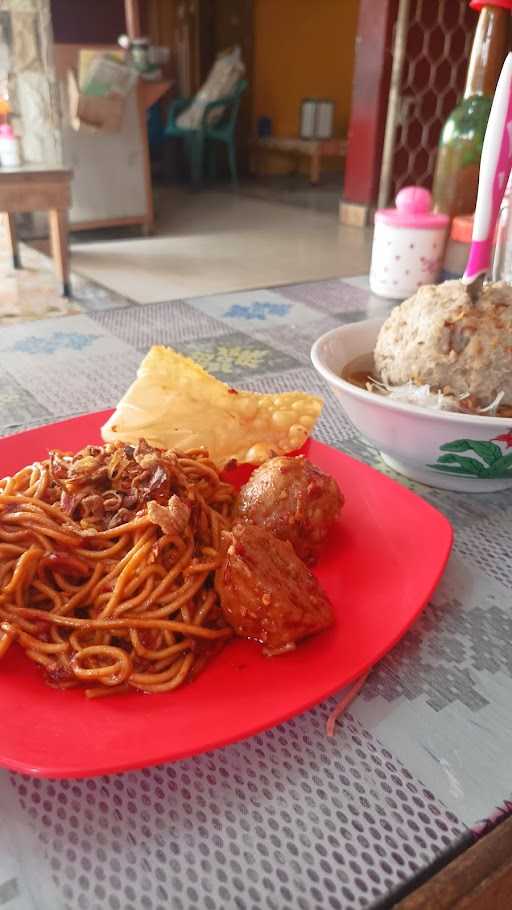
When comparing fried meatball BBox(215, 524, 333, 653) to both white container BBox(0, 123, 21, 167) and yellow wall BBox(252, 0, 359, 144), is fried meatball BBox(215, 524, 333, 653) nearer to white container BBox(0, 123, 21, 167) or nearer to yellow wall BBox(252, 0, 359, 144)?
white container BBox(0, 123, 21, 167)

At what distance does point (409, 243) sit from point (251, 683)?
1296mm

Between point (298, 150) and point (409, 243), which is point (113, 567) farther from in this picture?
point (298, 150)

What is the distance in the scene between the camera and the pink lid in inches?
59.8

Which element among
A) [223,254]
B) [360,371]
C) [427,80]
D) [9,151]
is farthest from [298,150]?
[360,371]

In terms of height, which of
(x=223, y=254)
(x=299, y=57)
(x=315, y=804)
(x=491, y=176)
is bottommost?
(x=223, y=254)

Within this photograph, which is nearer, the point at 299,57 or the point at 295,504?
the point at 295,504

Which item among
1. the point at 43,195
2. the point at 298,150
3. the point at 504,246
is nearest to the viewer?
the point at 504,246

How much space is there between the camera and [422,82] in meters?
3.03

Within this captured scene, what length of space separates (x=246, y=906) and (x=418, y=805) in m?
0.11

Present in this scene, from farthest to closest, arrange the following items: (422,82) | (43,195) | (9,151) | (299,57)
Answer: (299,57) < (422,82) < (9,151) < (43,195)

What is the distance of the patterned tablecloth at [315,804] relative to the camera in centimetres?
35

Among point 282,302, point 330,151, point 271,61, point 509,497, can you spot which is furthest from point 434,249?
point 271,61

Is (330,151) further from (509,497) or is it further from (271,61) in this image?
(509,497)

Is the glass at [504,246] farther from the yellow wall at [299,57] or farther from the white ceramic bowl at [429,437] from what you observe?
the yellow wall at [299,57]
